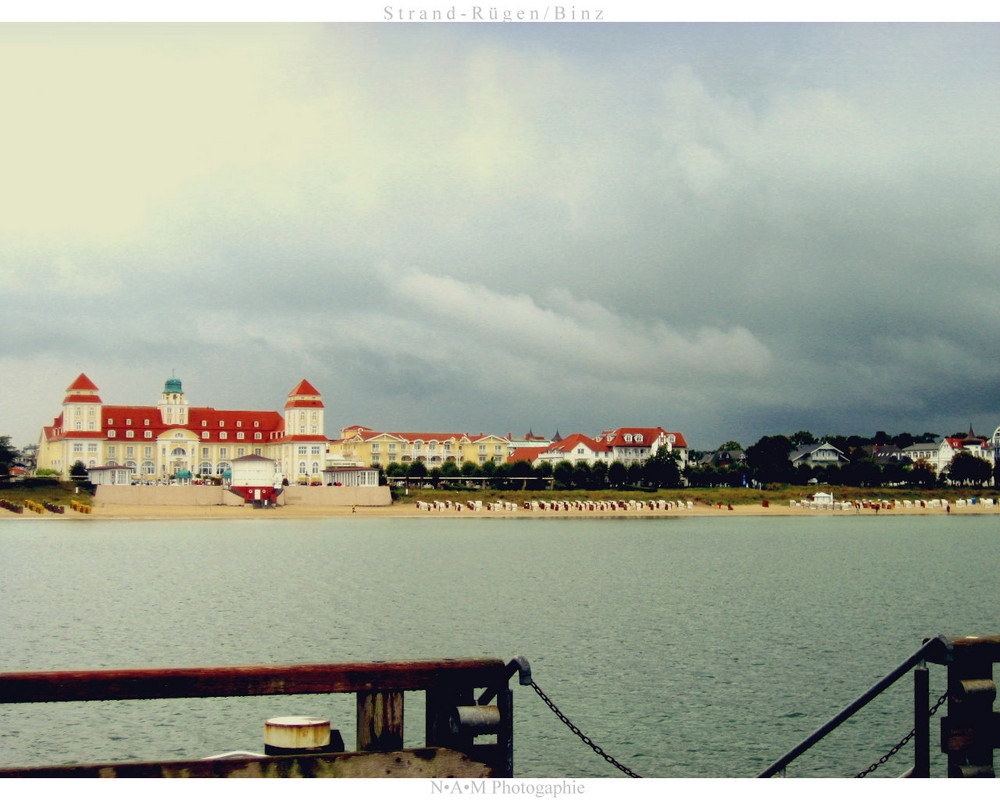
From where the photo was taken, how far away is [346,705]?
17516mm

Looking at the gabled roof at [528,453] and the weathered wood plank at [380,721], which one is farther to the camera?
the gabled roof at [528,453]

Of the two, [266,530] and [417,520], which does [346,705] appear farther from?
[417,520]

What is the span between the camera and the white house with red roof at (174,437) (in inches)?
4840

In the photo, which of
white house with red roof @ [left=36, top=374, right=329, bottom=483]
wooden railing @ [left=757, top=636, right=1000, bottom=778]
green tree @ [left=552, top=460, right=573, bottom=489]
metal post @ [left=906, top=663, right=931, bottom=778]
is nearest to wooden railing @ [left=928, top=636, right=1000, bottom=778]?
wooden railing @ [left=757, top=636, right=1000, bottom=778]

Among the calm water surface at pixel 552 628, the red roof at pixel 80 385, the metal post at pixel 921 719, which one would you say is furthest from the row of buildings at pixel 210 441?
the metal post at pixel 921 719

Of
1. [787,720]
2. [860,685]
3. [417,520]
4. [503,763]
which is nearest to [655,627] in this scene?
[860,685]

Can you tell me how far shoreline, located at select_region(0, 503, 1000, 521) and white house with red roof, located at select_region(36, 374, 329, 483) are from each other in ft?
84.0

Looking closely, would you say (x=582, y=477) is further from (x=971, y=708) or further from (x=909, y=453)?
(x=971, y=708)

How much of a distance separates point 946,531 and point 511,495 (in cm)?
4248

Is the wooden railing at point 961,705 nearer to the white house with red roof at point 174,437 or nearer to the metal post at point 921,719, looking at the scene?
the metal post at point 921,719

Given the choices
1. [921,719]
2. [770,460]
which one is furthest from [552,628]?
[770,460]

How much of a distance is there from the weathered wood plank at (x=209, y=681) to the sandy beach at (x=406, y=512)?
8223cm

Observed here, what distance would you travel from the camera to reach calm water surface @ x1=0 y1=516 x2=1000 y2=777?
594 inches

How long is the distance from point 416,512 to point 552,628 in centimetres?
6705
